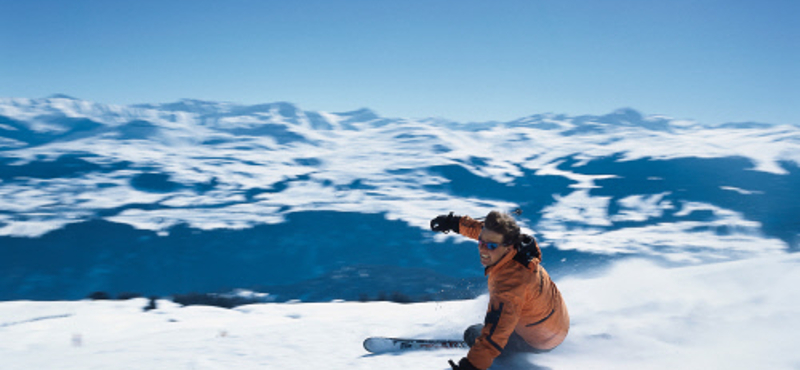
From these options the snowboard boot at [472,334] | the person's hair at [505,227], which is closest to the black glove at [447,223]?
the snowboard boot at [472,334]

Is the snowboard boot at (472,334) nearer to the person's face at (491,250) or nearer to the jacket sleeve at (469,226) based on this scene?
the jacket sleeve at (469,226)

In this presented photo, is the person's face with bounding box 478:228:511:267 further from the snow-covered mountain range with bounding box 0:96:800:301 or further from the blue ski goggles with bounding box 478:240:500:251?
the snow-covered mountain range with bounding box 0:96:800:301

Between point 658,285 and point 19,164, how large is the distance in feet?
476

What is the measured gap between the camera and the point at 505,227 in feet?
9.11

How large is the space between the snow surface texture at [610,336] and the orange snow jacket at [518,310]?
38 cm

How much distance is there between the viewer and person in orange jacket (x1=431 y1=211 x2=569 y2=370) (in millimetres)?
2543

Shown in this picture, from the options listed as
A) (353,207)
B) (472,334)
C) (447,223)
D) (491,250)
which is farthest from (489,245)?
(353,207)

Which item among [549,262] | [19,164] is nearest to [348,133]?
[19,164]

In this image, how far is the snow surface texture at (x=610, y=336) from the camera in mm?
3486

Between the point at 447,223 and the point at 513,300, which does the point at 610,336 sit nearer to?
the point at 447,223

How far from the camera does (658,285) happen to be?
5.34m

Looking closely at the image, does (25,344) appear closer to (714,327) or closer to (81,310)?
(81,310)

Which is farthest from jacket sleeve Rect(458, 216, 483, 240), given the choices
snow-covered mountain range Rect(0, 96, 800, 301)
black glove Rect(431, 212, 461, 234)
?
snow-covered mountain range Rect(0, 96, 800, 301)

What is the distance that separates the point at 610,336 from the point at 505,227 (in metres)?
2.03
